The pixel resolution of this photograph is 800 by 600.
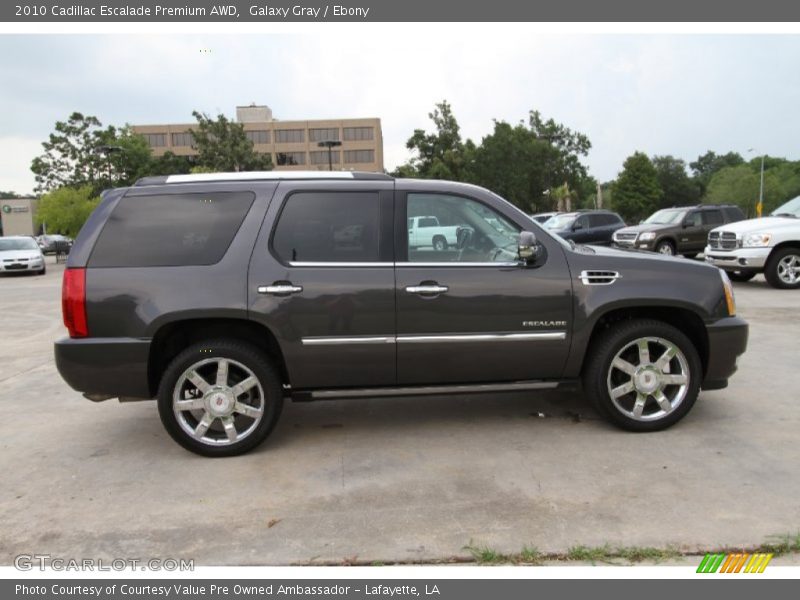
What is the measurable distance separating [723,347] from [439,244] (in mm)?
2191

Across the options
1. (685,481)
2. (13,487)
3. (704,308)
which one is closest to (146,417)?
(13,487)

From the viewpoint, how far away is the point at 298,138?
101000 millimetres

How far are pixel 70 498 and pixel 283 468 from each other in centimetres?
128

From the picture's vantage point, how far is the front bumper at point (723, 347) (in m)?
4.24

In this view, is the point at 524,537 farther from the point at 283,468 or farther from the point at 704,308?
the point at 704,308

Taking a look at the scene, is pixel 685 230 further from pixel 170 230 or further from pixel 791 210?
pixel 170 230

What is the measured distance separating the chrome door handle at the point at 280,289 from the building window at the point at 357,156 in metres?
100.0

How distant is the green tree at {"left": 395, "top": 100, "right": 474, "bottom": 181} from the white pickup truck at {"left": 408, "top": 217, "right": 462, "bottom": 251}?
158ft

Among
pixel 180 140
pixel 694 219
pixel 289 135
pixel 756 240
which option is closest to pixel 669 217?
pixel 694 219

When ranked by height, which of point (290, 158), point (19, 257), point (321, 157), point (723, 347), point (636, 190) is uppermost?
point (321, 157)

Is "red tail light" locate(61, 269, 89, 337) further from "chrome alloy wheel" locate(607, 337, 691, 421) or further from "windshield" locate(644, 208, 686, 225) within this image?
"windshield" locate(644, 208, 686, 225)

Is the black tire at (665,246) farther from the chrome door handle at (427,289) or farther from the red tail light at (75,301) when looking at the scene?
the red tail light at (75,301)

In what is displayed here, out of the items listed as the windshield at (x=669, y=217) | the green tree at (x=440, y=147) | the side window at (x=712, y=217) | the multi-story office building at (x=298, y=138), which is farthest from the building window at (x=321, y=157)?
the side window at (x=712, y=217)

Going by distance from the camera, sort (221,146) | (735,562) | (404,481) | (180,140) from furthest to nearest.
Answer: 1. (180,140)
2. (221,146)
3. (404,481)
4. (735,562)
